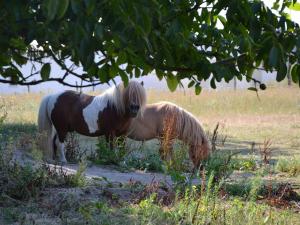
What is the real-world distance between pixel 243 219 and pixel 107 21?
9.28 feet

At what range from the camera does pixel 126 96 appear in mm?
9242

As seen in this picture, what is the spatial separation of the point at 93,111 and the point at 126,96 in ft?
2.37

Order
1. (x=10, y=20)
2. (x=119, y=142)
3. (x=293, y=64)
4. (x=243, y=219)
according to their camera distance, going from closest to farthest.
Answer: (x=10, y=20), (x=293, y=64), (x=243, y=219), (x=119, y=142)

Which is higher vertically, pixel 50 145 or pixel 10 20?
pixel 10 20

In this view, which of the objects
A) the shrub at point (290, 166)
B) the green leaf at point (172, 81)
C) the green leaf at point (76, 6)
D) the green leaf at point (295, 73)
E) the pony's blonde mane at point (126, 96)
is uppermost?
the green leaf at point (76, 6)

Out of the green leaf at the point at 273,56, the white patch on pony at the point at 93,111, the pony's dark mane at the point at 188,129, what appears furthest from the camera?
the white patch on pony at the point at 93,111

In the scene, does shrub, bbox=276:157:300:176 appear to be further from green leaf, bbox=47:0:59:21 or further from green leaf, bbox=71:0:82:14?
green leaf, bbox=47:0:59:21

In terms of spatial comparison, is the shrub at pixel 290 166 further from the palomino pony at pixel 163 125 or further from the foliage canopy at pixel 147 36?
the foliage canopy at pixel 147 36

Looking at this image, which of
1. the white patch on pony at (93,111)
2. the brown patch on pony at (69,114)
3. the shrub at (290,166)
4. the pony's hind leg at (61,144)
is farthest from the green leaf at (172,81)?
the brown patch on pony at (69,114)

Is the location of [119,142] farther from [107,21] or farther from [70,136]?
[107,21]

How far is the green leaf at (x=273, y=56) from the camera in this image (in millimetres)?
2104

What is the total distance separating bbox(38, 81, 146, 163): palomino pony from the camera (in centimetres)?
942

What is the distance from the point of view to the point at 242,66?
281cm

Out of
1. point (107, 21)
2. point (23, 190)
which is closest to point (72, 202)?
point (23, 190)
